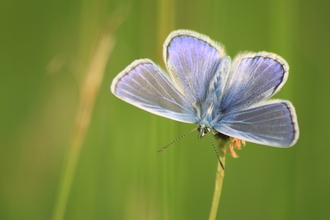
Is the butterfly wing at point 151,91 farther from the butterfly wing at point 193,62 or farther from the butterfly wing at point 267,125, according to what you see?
the butterfly wing at point 267,125

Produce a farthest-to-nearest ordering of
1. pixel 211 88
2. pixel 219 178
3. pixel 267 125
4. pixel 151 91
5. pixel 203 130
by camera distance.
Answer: pixel 211 88
pixel 151 91
pixel 203 130
pixel 267 125
pixel 219 178

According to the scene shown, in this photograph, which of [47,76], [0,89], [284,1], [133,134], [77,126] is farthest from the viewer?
[47,76]

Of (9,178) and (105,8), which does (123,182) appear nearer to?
(9,178)

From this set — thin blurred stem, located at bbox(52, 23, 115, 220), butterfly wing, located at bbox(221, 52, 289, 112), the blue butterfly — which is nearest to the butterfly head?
the blue butterfly

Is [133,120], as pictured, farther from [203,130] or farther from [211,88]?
[203,130]

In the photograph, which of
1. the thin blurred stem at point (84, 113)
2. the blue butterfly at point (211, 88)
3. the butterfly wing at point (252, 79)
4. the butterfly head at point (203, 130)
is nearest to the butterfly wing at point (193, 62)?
the blue butterfly at point (211, 88)

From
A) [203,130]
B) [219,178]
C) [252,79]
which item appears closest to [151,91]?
[203,130]

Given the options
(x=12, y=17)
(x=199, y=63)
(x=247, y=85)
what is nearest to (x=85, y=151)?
(x=199, y=63)
